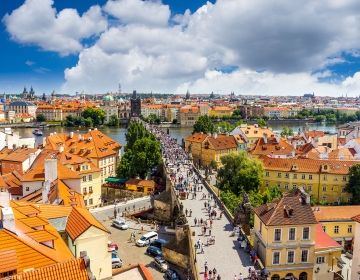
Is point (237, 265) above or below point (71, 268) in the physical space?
below

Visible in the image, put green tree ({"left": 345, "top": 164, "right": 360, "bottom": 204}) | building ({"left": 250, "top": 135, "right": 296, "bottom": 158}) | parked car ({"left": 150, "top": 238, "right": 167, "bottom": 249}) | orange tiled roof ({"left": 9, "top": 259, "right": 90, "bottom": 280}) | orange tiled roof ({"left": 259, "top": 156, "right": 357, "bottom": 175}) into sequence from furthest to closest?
building ({"left": 250, "top": 135, "right": 296, "bottom": 158}), orange tiled roof ({"left": 259, "top": 156, "right": 357, "bottom": 175}), green tree ({"left": 345, "top": 164, "right": 360, "bottom": 204}), parked car ({"left": 150, "top": 238, "right": 167, "bottom": 249}), orange tiled roof ({"left": 9, "top": 259, "right": 90, "bottom": 280})

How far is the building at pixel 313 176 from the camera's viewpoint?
5069 centimetres

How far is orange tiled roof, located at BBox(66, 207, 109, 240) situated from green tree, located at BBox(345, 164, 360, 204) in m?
34.7

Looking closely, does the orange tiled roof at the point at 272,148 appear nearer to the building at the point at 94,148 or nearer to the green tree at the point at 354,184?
the green tree at the point at 354,184

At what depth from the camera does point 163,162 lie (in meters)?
57.8

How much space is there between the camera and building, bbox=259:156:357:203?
166ft

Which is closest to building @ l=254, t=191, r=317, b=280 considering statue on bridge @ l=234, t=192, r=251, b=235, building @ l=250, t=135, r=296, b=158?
statue on bridge @ l=234, t=192, r=251, b=235

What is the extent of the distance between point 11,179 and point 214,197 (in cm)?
2057

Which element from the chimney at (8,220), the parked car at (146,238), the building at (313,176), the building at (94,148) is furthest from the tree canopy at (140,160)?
the chimney at (8,220)

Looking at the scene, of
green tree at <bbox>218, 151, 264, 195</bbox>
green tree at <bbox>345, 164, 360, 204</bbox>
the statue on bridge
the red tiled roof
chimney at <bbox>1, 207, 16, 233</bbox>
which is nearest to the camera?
chimney at <bbox>1, 207, 16, 233</bbox>

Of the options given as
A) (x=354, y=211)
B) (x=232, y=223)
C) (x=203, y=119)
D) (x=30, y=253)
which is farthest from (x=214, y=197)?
(x=203, y=119)

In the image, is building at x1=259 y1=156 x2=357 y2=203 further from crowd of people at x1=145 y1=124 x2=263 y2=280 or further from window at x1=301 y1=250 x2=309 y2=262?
Result: window at x1=301 y1=250 x2=309 y2=262

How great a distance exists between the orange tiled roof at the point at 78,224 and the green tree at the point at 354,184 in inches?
1366

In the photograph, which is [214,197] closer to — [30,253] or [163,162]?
[163,162]
